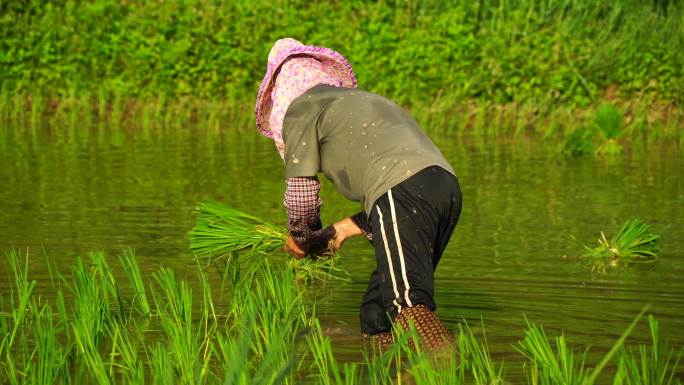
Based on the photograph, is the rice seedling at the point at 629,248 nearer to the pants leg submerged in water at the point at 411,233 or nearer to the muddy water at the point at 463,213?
the muddy water at the point at 463,213

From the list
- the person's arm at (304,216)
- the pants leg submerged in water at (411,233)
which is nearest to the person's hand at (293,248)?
the person's arm at (304,216)

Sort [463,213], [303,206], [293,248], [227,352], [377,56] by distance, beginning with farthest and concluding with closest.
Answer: [377,56] → [463,213] → [293,248] → [303,206] → [227,352]

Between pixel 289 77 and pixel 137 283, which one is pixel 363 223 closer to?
pixel 289 77

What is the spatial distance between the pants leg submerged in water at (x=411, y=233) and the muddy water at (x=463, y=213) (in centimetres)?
36

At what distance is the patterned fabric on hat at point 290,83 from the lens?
5.54m

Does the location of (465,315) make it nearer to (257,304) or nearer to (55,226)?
(257,304)

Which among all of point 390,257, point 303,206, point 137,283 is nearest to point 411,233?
point 390,257

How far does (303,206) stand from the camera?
18.0 feet

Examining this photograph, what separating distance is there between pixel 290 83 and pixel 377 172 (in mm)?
514

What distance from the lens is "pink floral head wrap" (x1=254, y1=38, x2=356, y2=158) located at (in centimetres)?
555

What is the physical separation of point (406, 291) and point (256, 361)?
2.13ft

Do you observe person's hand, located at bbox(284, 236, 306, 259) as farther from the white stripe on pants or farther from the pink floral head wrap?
the white stripe on pants

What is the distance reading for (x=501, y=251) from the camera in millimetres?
8359

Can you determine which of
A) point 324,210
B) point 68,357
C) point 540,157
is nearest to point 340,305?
point 68,357
